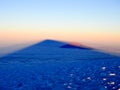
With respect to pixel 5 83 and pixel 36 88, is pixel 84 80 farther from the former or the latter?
pixel 5 83

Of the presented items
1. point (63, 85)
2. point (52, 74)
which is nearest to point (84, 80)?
point (63, 85)

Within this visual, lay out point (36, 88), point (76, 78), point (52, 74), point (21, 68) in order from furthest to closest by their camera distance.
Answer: point (21, 68) → point (52, 74) → point (76, 78) → point (36, 88)

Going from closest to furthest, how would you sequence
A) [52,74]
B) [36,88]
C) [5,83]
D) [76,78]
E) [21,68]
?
[36,88] → [5,83] → [76,78] → [52,74] → [21,68]

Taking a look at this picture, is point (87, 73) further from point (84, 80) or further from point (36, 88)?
point (36, 88)

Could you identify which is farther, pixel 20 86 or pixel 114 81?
pixel 114 81

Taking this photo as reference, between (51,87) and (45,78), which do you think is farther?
(45,78)

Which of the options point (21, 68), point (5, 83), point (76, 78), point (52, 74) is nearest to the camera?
point (5, 83)

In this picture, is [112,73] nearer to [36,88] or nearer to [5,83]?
[36,88]

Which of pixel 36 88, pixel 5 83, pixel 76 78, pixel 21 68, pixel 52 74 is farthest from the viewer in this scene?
A: pixel 21 68

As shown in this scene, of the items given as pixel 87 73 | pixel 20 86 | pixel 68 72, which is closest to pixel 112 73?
pixel 87 73
